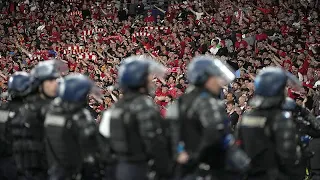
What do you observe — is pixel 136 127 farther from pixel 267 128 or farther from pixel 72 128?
pixel 267 128

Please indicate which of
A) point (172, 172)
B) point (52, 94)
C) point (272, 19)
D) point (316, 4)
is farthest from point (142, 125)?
point (316, 4)

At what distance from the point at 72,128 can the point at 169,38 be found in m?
13.9

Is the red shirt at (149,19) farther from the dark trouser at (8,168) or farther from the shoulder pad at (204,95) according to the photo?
the shoulder pad at (204,95)

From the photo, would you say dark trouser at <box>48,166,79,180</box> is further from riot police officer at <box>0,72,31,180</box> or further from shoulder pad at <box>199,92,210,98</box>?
shoulder pad at <box>199,92,210,98</box>

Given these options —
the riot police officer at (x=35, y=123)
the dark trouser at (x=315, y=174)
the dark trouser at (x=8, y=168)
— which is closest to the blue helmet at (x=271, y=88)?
the riot police officer at (x=35, y=123)

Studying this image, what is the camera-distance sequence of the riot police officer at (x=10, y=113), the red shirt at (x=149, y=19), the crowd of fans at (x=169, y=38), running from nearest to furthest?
the riot police officer at (x=10, y=113) → the crowd of fans at (x=169, y=38) → the red shirt at (x=149, y=19)

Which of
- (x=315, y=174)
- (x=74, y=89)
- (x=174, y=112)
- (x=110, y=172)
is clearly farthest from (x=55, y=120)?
(x=315, y=174)

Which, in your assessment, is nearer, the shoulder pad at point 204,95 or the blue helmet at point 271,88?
the shoulder pad at point 204,95

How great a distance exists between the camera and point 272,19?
19172 millimetres

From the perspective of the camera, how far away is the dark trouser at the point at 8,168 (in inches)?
368

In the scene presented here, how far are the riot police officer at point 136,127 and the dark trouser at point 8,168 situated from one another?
9.86ft

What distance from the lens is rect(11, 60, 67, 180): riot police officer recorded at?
26.5 ft

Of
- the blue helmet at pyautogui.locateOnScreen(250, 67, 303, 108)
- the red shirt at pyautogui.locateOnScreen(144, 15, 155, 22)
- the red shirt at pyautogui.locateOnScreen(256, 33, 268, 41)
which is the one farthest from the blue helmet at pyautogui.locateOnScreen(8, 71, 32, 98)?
the red shirt at pyautogui.locateOnScreen(144, 15, 155, 22)

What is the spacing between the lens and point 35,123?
26.8 feet
